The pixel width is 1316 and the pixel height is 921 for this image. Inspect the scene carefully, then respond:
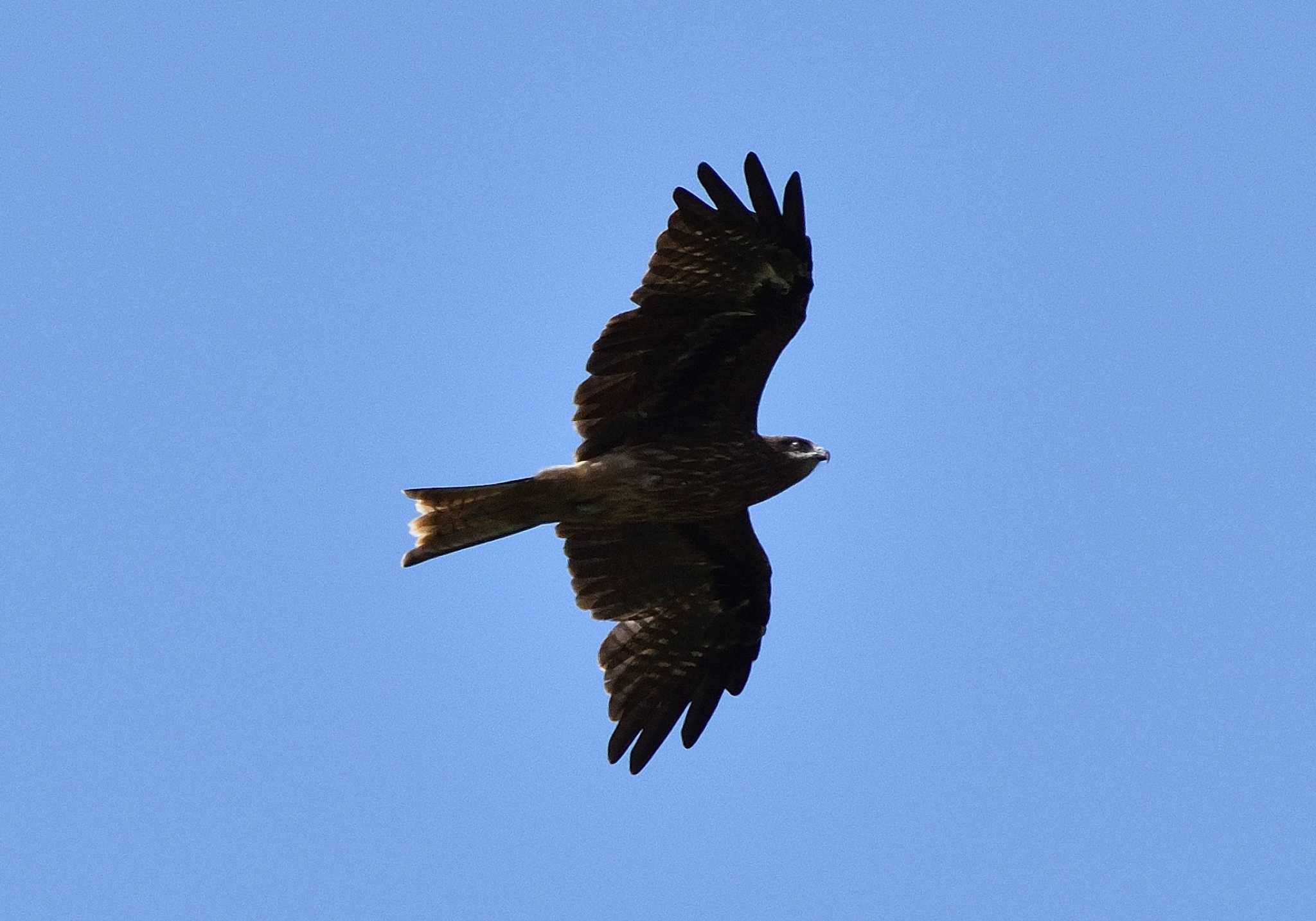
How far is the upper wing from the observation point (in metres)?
10.6

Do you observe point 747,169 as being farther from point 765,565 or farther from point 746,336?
point 765,565

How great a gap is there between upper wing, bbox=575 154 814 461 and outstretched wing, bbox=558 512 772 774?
996 millimetres

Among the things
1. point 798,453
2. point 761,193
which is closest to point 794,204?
point 761,193

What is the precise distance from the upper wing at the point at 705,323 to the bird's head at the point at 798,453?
19 centimetres

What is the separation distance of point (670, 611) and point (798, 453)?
1.63 metres

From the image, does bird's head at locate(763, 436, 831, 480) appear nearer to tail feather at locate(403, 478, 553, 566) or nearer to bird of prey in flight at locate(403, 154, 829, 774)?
bird of prey in flight at locate(403, 154, 829, 774)

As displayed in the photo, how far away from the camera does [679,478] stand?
11.1 meters

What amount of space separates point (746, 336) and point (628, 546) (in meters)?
1.84

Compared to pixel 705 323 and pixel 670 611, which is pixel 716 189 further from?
pixel 670 611

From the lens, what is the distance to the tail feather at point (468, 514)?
11.0 meters

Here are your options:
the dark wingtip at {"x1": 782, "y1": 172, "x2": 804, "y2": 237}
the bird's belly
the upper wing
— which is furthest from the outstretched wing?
the dark wingtip at {"x1": 782, "y1": 172, "x2": 804, "y2": 237}

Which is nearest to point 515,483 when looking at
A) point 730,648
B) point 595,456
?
point 595,456

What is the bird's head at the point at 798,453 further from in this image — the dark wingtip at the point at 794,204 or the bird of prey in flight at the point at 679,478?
the dark wingtip at the point at 794,204

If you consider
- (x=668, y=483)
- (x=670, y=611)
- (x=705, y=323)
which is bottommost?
(x=670, y=611)
